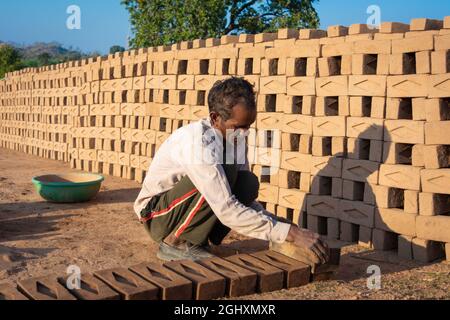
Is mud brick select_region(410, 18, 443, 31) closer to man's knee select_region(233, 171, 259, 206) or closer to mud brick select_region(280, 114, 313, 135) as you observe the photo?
mud brick select_region(280, 114, 313, 135)

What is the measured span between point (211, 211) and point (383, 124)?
1.62m

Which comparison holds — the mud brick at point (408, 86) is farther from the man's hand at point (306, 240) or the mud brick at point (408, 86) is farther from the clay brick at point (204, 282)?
the clay brick at point (204, 282)

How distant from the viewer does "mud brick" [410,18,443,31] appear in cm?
453

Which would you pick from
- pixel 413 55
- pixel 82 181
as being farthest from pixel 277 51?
pixel 82 181

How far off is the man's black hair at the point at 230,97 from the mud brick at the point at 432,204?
1.55m

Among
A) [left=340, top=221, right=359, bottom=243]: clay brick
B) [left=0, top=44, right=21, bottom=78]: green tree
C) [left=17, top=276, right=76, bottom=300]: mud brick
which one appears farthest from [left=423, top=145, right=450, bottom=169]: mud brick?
[left=0, top=44, right=21, bottom=78]: green tree

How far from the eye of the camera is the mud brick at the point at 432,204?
417 centimetres

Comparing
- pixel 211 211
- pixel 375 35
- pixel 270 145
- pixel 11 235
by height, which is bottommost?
pixel 11 235

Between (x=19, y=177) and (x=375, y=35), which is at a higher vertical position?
(x=375, y=35)

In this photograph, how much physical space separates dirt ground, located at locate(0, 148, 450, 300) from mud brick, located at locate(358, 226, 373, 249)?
2.8 inches

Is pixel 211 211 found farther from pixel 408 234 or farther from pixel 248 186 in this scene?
pixel 408 234

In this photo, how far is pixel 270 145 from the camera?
18.0 feet

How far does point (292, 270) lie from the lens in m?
3.43

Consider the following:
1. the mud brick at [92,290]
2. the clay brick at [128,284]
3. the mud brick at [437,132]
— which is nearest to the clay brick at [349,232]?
the mud brick at [437,132]
